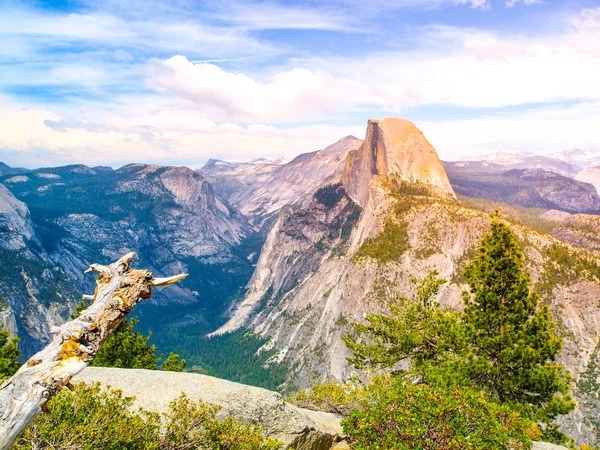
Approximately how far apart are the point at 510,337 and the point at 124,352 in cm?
4347

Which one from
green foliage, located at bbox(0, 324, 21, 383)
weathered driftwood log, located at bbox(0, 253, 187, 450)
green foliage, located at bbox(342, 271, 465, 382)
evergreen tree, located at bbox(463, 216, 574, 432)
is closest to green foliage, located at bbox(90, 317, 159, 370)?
green foliage, located at bbox(0, 324, 21, 383)

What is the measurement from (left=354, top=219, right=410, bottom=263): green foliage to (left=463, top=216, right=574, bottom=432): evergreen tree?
379 feet

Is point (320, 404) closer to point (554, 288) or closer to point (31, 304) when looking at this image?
point (554, 288)

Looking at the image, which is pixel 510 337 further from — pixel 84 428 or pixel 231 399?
pixel 84 428

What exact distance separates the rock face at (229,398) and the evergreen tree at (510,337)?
12702mm

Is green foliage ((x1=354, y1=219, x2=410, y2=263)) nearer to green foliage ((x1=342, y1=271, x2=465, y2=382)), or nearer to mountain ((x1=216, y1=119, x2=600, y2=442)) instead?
mountain ((x1=216, y1=119, x2=600, y2=442))

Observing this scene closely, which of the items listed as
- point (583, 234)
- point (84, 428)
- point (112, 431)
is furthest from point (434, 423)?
point (583, 234)

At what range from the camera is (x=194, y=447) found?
13.2 meters

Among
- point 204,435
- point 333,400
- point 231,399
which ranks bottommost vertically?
point 333,400

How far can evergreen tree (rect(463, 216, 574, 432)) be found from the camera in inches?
959

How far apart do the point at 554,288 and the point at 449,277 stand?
3059 cm

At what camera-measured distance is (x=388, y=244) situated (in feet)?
Answer: 481

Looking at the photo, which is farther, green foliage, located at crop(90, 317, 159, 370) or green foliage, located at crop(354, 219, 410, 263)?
green foliage, located at crop(354, 219, 410, 263)

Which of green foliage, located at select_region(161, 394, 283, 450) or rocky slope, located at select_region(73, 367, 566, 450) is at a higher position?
green foliage, located at select_region(161, 394, 283, 450)
